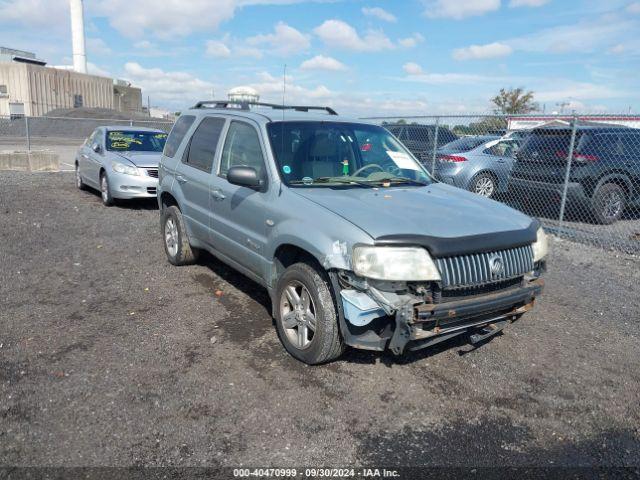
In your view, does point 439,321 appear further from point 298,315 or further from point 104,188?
point 104,188

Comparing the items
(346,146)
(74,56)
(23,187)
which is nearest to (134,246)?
(346,146)

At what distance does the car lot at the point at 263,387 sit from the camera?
296 centimetres

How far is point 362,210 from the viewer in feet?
12.1

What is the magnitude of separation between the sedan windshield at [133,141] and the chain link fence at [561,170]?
5.67 m

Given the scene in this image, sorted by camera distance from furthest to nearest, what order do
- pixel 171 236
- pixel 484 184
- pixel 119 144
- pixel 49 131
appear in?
pixel 49 131 → pixel 484 184 → pixel 119 144 → pixel 171 236

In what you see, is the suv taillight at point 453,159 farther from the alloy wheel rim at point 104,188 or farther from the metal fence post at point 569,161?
the alloy wheel rim at point 104,188

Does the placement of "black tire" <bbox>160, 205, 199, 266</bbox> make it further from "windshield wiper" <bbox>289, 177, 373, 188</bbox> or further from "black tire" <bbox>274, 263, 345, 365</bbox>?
"black tire" <bbox>274, 263, 345, 365</bbox>

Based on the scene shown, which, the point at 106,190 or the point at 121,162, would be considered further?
the point at 106,190

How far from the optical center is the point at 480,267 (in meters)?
3.48

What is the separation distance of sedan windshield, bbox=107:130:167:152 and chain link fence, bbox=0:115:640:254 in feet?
18.6

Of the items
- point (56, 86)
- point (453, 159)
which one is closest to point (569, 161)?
point (453, 159)

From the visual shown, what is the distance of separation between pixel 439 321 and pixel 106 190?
8444mm

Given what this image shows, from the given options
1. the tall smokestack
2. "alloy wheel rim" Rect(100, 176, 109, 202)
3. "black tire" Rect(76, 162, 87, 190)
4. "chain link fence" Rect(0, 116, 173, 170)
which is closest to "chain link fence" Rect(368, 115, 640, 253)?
"alloy wheel rim" Rect(100, 176, 109, 202)

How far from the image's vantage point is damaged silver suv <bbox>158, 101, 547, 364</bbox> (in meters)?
3.31
